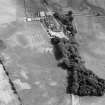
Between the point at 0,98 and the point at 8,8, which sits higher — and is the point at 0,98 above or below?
below

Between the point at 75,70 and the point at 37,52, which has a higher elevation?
the point at 37,52

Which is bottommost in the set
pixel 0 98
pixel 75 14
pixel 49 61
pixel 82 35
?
pixel 0 98

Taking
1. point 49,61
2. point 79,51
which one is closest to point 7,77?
point 49,61

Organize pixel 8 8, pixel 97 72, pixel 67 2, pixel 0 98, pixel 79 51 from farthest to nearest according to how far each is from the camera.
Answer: pixel 67 2, pixel 8 8, pixel 79 51, pixel 97 72, pixel 0 98

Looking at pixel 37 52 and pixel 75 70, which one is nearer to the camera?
pixel 75 70

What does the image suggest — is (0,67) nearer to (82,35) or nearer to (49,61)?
(49,61)

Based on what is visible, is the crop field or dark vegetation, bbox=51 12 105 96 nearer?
the crop field

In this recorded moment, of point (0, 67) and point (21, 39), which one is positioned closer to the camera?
point (0, 67)

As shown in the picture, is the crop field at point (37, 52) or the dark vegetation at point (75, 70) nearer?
the crop field at point (37, 52)
